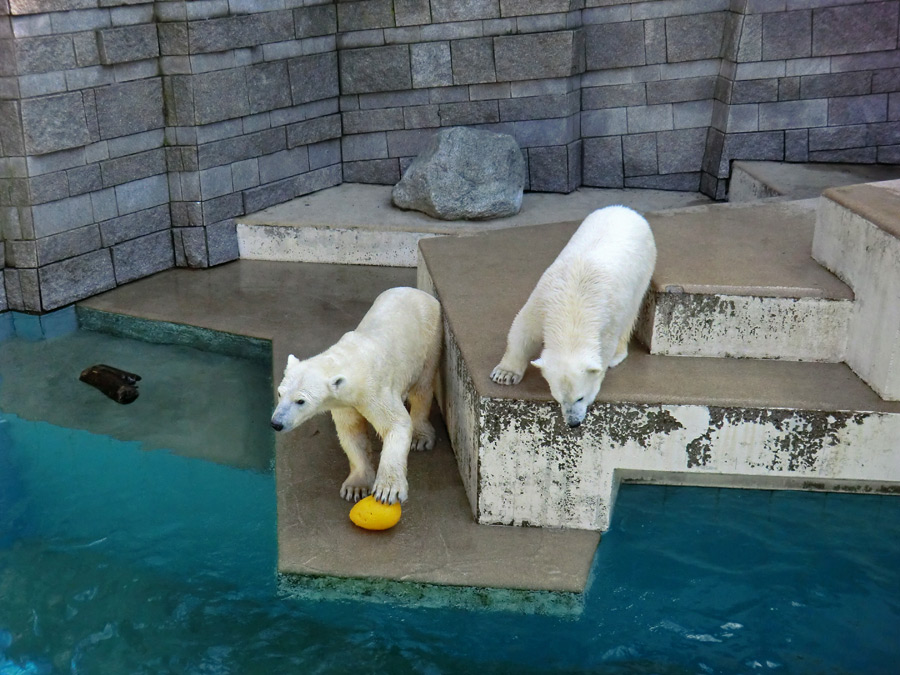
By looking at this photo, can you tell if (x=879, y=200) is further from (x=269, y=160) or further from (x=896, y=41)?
(x=269, y=160)

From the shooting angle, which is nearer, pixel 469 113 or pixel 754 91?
pixel 754 91

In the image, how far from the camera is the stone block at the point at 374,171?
28.2 feet

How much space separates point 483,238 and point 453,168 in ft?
5.24

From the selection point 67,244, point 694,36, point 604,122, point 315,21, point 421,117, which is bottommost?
point 67,244

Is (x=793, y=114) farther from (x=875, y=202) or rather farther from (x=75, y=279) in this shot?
(x=75, y=279)

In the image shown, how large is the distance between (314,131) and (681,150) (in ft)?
10.6

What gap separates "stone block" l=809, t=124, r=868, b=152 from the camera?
8.01 meters

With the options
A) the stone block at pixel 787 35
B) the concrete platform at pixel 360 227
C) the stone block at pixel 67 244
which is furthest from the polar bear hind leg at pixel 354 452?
the stone block at pixel 787 35

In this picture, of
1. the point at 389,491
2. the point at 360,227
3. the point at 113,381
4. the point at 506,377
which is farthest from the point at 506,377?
the point at 360,227

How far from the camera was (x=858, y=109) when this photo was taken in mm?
7938

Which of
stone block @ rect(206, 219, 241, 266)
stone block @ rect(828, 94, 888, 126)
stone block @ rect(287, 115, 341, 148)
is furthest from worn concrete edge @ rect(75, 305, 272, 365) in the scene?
stone block @ rect(828, 94, 888, 126)

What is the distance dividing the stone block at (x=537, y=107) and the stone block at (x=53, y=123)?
3.42 m

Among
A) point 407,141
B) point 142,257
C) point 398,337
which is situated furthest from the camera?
point 407,141

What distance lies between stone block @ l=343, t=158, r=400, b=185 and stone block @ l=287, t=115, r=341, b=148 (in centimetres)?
33
